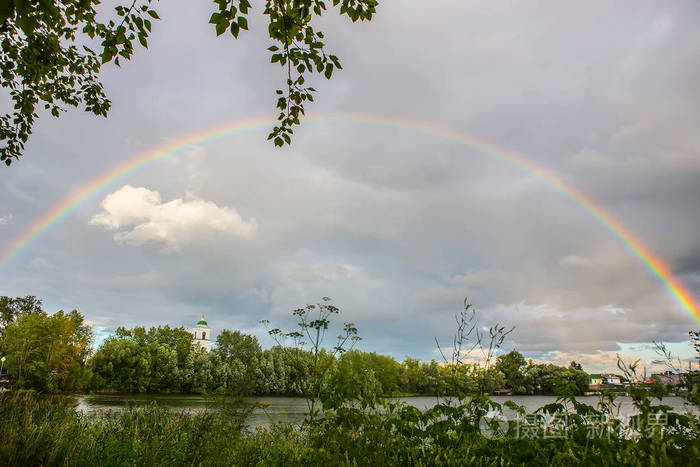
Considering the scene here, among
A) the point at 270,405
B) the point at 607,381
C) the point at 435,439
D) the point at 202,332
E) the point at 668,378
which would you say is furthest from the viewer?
the point at 202,332

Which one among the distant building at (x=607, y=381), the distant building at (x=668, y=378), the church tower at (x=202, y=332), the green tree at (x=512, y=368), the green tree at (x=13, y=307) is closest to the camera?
the distant building at (x=668, y=378)

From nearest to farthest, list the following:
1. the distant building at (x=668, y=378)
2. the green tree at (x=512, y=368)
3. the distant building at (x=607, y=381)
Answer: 1. the distant building at (x=668, y=378)
2. the distant building at (x=607, y=381)
3. the green tree at (x=512, y=368)

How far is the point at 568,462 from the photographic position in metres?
3.25

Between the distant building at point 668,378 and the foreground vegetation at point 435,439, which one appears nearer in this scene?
the foreground vegetation at point 435,439

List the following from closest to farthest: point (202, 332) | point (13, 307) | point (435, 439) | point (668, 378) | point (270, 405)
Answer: point (668, 378) → point (435, 439) → point (270, 405) → point (13, 307) → point (202, 332)

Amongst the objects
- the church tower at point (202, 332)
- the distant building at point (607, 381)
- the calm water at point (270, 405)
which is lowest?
the calm water at point (270, 405)

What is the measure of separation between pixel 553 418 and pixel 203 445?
3.30m

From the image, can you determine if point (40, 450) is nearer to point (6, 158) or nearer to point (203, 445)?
point (203, 445)

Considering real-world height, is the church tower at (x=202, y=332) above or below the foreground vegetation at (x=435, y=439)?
above

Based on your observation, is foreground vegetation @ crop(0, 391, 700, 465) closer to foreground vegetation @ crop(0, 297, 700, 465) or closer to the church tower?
foreground vegetation @ crop(0, 297, 700, 465)

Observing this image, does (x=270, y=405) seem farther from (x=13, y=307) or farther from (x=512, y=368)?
(x=13, y=307)

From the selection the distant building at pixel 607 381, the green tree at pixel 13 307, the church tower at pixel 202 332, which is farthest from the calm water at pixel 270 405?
the church tower at pixel 202 332

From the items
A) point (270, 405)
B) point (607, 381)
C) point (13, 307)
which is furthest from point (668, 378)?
point (13, 307)

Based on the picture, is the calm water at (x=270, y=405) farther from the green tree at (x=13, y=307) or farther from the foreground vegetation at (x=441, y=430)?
the green tree at (x=13, y=307)
